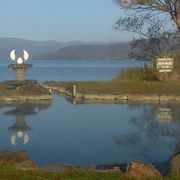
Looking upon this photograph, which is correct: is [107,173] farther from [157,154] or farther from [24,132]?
[24,132]

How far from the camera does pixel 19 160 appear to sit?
Result: 8.92 metres

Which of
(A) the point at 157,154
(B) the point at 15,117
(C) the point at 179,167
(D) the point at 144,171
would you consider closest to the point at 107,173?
(D) the point at 144,171

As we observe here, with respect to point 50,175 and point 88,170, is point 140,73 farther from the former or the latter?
point 50,175

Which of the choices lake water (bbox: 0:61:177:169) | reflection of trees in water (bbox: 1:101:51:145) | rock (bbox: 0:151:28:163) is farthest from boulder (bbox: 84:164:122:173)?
reflection of trees in water (bbox: 1:101:51:145)

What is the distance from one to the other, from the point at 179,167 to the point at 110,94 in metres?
16.6

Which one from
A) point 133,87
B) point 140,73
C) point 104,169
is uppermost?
point 140,73

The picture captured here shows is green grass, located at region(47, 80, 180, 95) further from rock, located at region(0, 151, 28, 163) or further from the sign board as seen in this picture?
rock, located at region(0, 151, 28, 163)

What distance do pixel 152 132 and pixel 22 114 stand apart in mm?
5882

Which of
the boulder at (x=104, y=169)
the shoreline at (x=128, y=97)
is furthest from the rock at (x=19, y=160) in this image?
the shoreline at (x=128, y=97)

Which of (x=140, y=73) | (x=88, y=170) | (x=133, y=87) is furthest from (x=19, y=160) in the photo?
(x=140, y=73)

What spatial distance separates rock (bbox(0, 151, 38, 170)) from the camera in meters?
8.25

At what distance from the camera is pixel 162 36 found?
3391 cm

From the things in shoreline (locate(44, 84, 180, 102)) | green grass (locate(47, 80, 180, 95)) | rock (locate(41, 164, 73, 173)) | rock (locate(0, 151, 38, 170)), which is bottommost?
rock (locate(41, 164, 73, 173))

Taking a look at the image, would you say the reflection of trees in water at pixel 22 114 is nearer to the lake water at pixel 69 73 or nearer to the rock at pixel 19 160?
the rock at pixel 19 160
